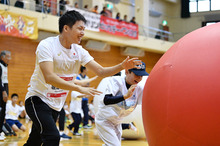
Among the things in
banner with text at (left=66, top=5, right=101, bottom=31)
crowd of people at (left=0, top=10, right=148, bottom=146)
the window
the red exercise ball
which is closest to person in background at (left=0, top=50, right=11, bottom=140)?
crowd of people at (left=0, top=10, right=148, bottom=146)

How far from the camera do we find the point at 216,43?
9.20 ft

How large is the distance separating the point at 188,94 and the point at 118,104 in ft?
5.31

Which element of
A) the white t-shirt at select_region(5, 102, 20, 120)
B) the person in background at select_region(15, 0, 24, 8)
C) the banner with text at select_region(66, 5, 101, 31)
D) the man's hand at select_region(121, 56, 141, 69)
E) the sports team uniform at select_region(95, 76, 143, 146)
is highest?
the person in background at select_region(15, 0, 24, 8)

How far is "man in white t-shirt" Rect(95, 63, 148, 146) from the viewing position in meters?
4.04

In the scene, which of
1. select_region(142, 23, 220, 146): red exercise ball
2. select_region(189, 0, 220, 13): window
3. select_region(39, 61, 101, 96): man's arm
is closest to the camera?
select_region(142, 23, 220, 146): red exercise ball

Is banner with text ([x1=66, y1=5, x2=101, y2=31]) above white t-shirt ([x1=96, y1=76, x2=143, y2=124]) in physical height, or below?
above

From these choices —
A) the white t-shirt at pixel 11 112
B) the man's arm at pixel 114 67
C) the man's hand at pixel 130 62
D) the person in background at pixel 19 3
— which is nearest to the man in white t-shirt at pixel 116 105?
the man's arm at pixel 114 67

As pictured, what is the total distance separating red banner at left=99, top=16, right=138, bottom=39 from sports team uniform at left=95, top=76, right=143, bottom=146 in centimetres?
1181

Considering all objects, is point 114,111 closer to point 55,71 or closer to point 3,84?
point 55,71

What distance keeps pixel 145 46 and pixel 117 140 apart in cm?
1568

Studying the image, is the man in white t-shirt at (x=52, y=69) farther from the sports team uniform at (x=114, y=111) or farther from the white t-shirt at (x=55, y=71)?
the sports team uniform at (x=114, y=111)

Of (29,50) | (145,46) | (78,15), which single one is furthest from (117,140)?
(145,46)

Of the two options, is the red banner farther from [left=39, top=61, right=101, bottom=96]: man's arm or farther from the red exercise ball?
the red exercise ball

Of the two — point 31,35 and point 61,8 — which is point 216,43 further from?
point 61,8
